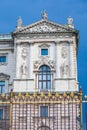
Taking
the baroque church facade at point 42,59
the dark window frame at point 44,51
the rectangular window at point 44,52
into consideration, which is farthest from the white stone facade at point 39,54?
the rectangular window at point 44,52

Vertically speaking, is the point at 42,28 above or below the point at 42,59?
above

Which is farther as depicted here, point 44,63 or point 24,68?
point 44,63

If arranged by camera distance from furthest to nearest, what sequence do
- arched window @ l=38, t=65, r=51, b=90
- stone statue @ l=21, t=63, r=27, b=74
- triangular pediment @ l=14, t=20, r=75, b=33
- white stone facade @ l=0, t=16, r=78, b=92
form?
1. triangular pediment @ l=14, t=20, r=75, b=33
2. stone statue @ l=21, t=63, r=27, b=74
3. white stone facade @ l=0, t=16, r=78, b=92
4. arched window @ l=38, t=65, r=51, b=90

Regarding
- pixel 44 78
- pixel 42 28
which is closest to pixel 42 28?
pixel 42 28

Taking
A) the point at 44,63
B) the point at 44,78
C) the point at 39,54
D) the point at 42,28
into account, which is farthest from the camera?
the point at 42,28

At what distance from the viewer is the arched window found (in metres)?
51.7

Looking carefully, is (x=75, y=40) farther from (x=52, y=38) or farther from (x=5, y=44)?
(x=5, y=44)

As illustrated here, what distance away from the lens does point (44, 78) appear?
52.2 metres

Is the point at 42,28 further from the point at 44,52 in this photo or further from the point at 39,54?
the point at 39,54

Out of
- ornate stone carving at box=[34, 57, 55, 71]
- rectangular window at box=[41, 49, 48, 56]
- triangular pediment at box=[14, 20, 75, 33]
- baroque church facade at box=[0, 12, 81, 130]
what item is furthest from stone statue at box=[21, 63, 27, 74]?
triangular pediment at box=[14, 20, 75, 33]

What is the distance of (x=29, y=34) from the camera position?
5331 cm

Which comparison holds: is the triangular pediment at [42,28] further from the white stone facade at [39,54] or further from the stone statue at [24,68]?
the stone statue at [24,68]

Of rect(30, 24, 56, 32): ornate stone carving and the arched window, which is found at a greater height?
rect(30, 24, 56, 32): ornate stone carving

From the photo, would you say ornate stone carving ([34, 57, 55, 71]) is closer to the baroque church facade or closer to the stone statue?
the baroque church facade
